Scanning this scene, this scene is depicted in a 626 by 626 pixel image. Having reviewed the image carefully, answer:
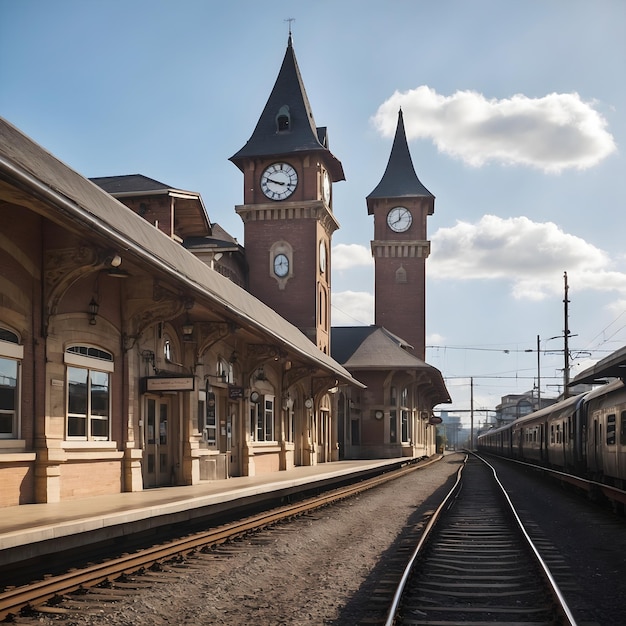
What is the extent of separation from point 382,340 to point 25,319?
38854mm

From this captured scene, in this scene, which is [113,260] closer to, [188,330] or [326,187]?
[188,330]

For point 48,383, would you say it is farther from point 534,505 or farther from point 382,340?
point 382,340

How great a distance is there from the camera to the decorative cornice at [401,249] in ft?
212

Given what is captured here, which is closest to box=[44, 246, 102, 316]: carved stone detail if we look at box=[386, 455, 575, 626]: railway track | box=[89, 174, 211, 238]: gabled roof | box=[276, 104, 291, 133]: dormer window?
box=[386, 455, 575, 626]: railway track

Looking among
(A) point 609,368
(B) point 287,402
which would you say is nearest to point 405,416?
(B) point 287,402

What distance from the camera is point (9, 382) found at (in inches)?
461

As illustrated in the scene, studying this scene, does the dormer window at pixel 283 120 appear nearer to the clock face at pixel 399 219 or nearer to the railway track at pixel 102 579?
the clock face at pixel 399 219

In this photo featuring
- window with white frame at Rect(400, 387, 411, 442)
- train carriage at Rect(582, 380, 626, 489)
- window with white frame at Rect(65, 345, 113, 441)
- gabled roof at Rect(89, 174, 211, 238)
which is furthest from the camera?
window with white frame at Rect(400, 387, 411, 442)

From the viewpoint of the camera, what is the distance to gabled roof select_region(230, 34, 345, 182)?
41.7m

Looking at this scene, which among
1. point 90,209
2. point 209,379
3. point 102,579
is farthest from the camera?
point 209,379

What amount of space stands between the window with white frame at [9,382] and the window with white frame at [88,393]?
1.22m

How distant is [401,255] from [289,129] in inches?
933

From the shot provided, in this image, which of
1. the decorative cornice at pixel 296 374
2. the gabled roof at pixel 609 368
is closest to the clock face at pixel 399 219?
the decorative cornice at pixel 296 374

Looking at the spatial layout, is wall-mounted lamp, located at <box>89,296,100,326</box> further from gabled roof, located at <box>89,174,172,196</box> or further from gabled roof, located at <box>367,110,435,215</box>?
gabled roof, located at <box>367,110,435,215</box>
